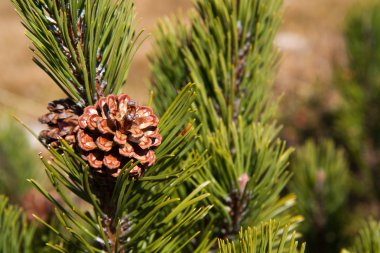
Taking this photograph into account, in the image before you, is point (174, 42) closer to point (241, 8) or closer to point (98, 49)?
point (241, 8)

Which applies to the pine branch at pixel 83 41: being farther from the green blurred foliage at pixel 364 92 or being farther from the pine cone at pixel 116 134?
the green blurred foliage at pixel 364 92

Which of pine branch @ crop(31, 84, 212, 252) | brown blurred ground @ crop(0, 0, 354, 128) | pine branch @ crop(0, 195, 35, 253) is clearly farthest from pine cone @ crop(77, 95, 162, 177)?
brown blurred ground @ crop(0, 0, 354, 128)

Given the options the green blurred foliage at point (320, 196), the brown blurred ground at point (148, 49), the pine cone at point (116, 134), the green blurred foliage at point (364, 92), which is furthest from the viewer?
the brown blurred ground at point (148, 49)

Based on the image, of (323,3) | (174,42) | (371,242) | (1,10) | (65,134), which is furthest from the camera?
(1,10)

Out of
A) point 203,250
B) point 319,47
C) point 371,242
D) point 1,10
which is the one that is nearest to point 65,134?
point 203,250

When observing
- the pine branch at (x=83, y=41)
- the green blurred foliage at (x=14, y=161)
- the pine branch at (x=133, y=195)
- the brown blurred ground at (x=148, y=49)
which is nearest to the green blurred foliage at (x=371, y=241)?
the pine branch at (x=133, y=195)

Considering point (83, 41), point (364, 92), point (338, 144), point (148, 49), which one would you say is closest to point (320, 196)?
point (364, 92)

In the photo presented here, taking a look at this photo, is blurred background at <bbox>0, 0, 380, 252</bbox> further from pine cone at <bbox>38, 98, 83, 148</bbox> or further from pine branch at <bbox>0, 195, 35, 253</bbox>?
pine branch at <bbox>0, 195, 35, 253</bbox>
